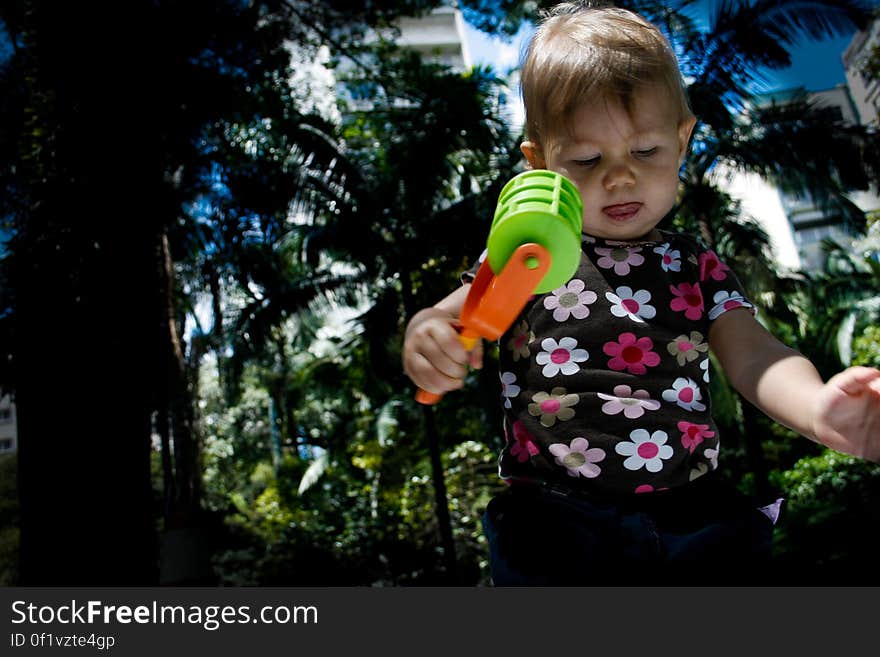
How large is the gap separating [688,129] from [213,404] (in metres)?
24.1

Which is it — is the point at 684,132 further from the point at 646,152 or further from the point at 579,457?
the point at 579,457

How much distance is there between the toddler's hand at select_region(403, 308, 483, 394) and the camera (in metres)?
1.02

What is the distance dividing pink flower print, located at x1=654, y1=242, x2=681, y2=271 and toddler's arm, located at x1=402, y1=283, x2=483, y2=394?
0.48m

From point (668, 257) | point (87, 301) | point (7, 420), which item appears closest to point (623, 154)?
point (668, 257)

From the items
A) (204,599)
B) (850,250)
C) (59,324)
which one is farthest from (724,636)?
(850,250)

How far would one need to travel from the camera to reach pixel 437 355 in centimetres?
103

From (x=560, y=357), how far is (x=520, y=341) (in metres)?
0.10

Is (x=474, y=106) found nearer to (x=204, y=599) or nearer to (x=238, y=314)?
(x=238, y=314)

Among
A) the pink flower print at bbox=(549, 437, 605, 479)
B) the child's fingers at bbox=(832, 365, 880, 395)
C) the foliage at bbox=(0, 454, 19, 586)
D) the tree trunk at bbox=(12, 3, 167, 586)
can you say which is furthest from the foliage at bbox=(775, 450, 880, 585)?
the foliage at bbox=(0, 454, 19, 586)

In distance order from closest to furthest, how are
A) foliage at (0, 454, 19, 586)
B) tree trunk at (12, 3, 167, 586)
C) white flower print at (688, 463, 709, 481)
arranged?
1. white flower print at (688, 463, 709, 481)
2. tree trunk at (12, 3, 167, 586)
3. foliage at (0, 454, 19, 586)

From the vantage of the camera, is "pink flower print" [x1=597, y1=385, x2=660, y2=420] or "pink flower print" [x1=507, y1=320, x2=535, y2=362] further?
"pink flower print" [x1=507, y1=320, x2=535, y2=362]

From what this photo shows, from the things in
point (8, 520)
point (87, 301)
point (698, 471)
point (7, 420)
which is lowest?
point (698, 471)

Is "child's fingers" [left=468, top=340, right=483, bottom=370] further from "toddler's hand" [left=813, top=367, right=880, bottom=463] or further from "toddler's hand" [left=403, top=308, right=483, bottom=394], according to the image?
"toddler's hand" [left=813, top=367, right=880, bottom=463]

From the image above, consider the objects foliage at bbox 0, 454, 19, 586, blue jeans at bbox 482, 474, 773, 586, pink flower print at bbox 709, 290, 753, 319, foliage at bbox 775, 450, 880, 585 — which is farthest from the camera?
foliage at bbox 0, 454, 19, 586
